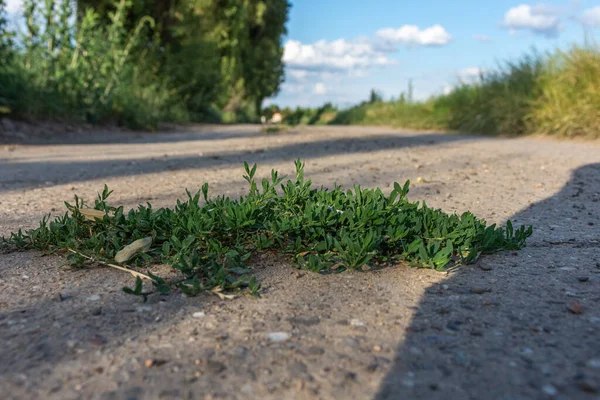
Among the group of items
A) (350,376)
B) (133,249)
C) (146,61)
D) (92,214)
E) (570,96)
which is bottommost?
(350,376)

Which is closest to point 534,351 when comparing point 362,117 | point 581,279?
point 581,279

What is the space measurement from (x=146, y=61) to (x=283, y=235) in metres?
17.2

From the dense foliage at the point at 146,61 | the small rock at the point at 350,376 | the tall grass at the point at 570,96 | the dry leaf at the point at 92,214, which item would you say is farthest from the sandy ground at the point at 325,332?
the dense foliage at the point at 146,61

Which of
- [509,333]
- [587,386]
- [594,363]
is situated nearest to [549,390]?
[587,386]

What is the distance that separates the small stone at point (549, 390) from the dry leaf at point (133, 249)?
→ 1.55 m

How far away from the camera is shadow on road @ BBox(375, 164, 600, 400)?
134 cm

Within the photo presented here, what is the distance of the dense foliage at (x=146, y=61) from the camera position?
8945mm

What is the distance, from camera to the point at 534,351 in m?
1.51

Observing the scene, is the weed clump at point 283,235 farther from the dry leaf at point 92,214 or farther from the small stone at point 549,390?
the small stone at point 549,390

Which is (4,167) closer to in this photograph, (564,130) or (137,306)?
(137,306)

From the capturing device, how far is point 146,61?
18219mm

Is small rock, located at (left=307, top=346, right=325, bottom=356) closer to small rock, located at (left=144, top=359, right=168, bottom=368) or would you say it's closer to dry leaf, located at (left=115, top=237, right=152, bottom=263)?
small rock, located at (left=144, top=359, right=168, bottom=368)

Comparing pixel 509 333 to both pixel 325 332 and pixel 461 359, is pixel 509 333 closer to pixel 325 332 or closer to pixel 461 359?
pixel 461 359

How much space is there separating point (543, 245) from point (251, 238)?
1.36 meters
